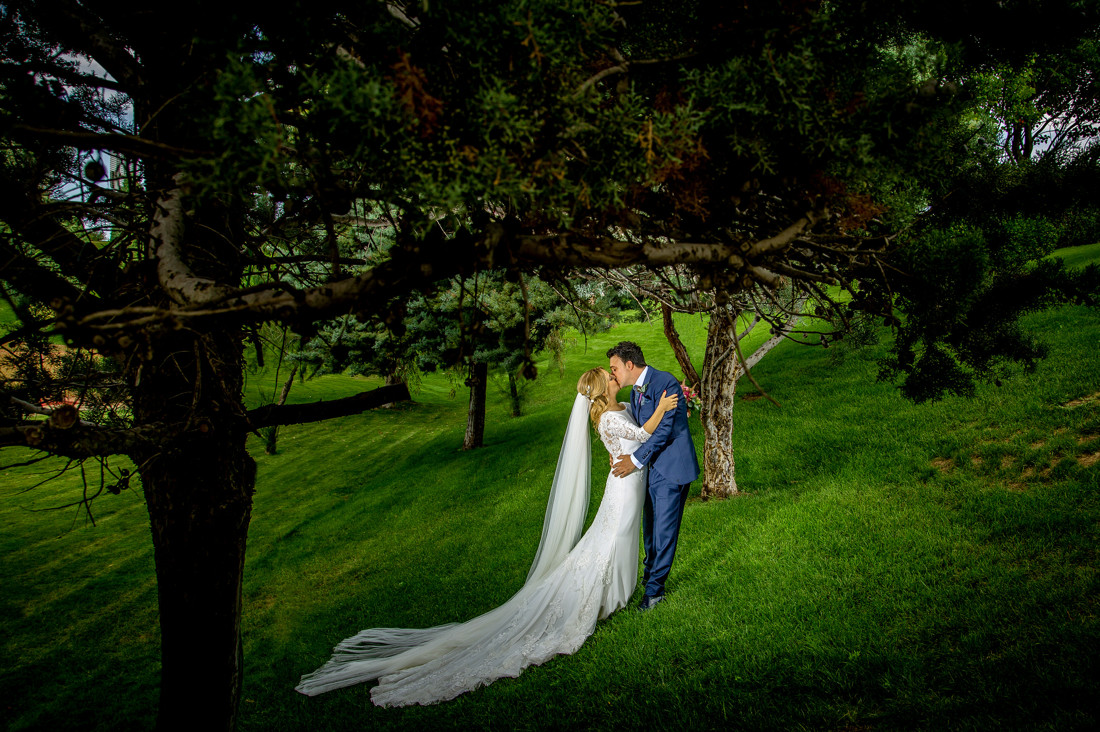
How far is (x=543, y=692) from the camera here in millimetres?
4977

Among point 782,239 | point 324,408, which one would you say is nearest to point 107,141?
point 324,408

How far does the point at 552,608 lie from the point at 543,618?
15 cm

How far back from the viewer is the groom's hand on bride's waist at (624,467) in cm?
630

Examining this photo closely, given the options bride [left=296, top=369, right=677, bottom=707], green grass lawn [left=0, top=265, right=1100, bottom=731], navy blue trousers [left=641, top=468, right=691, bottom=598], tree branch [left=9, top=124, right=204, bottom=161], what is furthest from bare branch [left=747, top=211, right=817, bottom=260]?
navy blue trousers [left=641, top=468, right=691, bottom=598]

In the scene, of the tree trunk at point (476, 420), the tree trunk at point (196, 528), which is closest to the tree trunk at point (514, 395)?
the tree trunk at point (476, 420)

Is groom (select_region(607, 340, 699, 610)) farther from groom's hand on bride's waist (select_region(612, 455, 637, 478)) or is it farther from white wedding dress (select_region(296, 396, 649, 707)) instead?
white wedding dress (select_region(296, 396, 649, 707))

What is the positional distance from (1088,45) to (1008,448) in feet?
22.2

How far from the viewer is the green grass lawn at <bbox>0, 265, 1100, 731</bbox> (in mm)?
4082

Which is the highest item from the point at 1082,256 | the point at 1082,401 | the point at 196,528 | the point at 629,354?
the point at 1082,256

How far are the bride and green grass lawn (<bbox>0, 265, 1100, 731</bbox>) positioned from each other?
9.3 inches

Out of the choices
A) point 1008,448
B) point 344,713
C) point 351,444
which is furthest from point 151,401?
point 351,444

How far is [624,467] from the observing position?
20.8ft

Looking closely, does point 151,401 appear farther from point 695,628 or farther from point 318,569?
point 318,569

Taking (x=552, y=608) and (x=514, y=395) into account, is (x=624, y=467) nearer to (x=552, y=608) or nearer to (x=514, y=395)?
(x=552, y=608)
